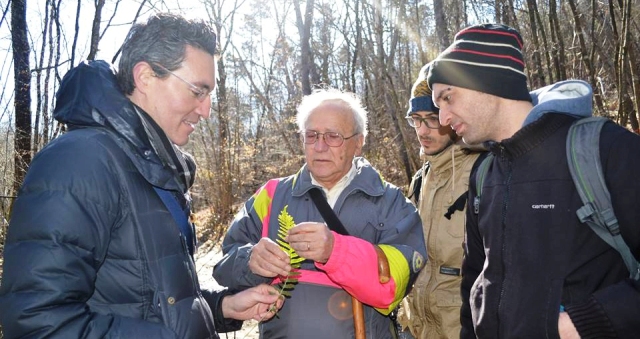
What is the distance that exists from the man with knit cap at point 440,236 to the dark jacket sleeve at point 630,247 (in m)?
1.19

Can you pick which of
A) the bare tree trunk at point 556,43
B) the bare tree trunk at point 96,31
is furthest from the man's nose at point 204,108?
the bare tree trunk at point 556,43

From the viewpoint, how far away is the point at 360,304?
2.22m

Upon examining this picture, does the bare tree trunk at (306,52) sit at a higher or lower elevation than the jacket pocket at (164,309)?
higher

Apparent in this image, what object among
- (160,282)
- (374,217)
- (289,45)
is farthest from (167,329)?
(289,45)

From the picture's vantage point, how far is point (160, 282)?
1.57 m

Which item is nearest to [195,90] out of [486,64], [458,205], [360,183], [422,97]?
[360,183]

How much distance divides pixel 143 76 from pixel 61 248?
0.75 m

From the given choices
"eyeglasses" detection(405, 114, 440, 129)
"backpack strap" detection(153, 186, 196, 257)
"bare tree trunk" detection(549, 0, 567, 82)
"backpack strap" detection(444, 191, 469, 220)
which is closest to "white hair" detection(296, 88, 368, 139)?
"backpack strap" detection(444, 191, 469, 220)

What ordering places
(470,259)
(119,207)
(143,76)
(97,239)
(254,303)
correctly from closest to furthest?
(97,239), (119,207), (143,76), (254,303), (470,259)

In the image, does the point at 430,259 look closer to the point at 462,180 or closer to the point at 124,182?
the point at 462,180

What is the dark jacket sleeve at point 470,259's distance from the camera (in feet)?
7.63

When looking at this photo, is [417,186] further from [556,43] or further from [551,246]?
[556,43]

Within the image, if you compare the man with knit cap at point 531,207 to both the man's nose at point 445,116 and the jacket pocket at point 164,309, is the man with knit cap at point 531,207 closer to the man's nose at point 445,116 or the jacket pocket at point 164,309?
the man's nose at point 445,116

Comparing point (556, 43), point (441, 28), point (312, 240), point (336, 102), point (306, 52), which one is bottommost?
point (312, 240)
